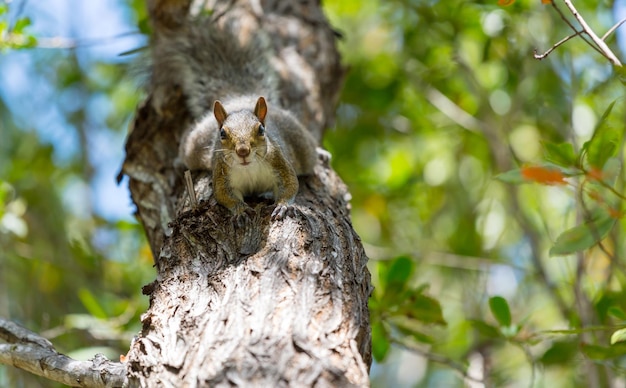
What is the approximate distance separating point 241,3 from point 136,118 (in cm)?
97

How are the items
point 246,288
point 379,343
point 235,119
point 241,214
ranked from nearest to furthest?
point 246,288 < point 241,214 < point 235,119 < point 379,343

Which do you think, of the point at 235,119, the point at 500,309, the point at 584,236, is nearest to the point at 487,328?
the point at 500,309

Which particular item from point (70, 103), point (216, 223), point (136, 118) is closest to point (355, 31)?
point (70, 103)

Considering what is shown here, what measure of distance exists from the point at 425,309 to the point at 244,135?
114cm

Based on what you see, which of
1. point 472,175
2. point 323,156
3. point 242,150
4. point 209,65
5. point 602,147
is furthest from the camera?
point 472,175

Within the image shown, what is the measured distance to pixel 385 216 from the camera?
17.8ft

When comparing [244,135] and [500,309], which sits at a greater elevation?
[244,135]

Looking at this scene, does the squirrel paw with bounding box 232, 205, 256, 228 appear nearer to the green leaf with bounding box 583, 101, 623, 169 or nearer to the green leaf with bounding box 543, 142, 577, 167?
the green leaf with bounding box 543, 142, 577, 167

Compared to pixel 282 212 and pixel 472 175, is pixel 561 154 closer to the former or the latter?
pixel 282 212

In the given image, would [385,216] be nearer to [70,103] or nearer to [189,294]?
[70,103]

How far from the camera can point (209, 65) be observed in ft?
12.0

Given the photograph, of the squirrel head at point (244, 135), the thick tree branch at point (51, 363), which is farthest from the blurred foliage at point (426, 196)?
the thick tree branch at point (51, 363)

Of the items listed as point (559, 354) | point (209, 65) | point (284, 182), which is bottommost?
point (559, 354)

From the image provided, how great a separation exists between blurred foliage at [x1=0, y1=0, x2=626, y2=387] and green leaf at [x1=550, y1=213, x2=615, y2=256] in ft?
2.54
